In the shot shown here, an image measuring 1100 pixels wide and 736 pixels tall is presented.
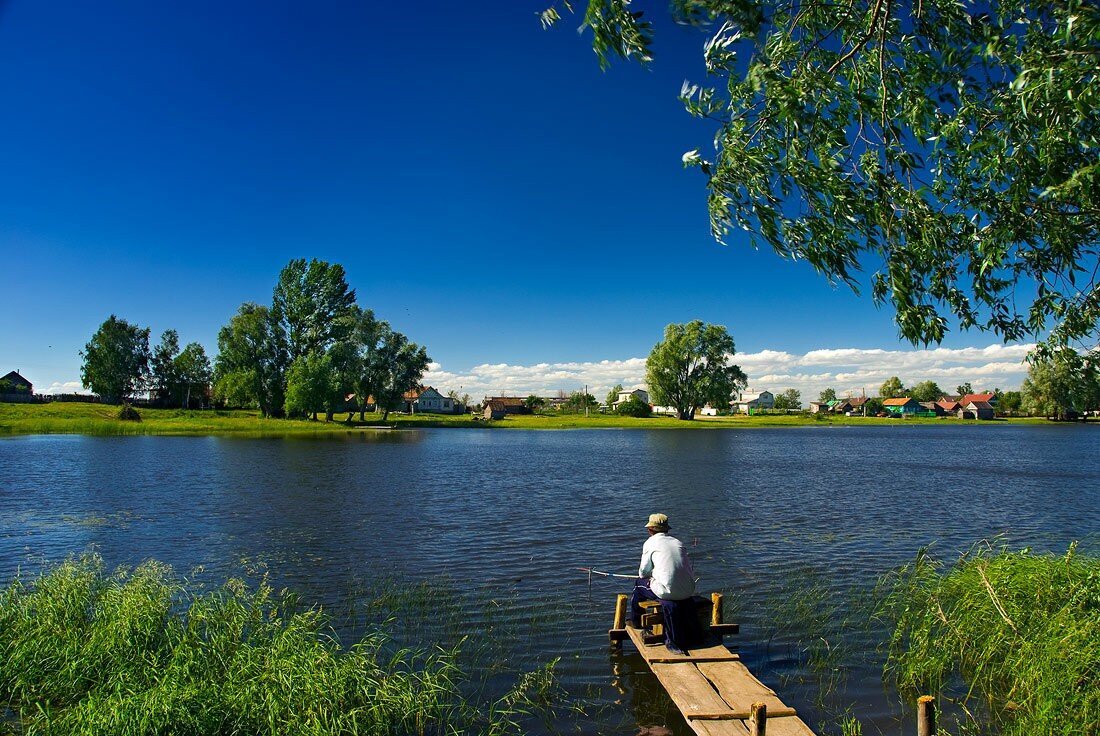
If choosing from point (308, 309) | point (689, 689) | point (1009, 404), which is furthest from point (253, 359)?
point (1009, 404)

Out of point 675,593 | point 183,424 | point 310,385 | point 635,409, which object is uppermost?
point 310,385

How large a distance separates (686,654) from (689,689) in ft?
4.15

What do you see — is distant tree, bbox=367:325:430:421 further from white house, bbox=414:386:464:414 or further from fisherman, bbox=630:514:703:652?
fisherman, bbox=630:514:703:652

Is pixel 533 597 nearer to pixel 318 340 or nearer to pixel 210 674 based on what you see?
pixel 210 674

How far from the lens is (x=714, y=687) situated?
9070 mm

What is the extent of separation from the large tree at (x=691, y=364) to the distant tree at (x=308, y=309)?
55.1 meters

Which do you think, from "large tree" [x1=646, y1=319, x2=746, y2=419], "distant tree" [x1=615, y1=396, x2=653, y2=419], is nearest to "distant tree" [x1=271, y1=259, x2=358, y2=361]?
"large tree" [x1=646, y1=319, x2=746, y2=419]

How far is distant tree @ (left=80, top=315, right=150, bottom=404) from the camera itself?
361 feet

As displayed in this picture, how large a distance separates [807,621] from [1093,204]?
9245 mm

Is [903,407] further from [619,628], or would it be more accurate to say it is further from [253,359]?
[619,628]

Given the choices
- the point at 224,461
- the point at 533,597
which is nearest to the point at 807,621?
the point at 533,597

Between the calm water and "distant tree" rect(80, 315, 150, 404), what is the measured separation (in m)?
72.6

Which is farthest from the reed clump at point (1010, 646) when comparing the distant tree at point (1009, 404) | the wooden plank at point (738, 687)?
the distant tree at point (1009, 404)

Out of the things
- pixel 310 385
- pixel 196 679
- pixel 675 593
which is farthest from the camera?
pixel 310 385
